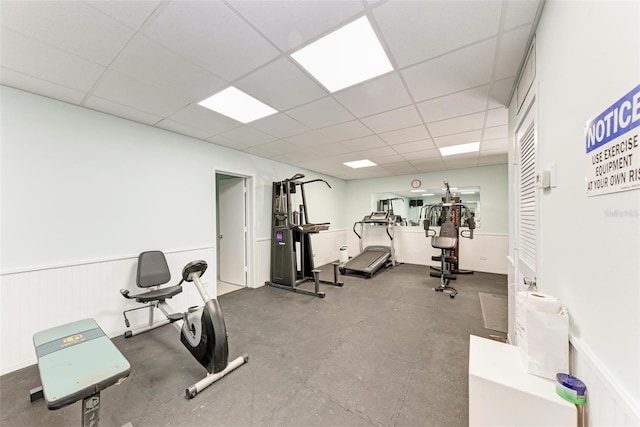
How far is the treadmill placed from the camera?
5.38 m

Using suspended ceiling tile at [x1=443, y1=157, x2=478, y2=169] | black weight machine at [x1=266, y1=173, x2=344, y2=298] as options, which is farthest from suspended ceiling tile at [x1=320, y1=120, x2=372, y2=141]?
suspended ceiling tile at [x1=443, y1=157, x2=478, y2=169]

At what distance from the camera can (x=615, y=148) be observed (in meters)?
0.73

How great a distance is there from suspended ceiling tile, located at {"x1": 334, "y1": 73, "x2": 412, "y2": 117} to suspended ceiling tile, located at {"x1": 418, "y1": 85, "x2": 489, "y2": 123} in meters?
0.29

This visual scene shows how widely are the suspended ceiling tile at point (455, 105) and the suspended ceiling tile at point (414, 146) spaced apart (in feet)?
Result: 3.01

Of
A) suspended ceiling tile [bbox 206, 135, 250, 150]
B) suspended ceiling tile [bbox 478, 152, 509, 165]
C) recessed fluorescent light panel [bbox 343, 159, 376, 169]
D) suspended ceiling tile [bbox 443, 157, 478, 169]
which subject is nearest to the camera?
suspended ceiling tile [bbox 206, 135, 250, 150]

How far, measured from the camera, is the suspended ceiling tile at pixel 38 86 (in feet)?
6.31

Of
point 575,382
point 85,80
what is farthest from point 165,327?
point 575,382

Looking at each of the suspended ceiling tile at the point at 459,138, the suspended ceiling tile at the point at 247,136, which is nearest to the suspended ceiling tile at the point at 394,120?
the suspended ceiling tile at the point at 459,138

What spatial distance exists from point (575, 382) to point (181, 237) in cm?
385

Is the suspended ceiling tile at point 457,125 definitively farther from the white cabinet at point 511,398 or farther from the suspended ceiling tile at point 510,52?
the white cabinet at point 511,398

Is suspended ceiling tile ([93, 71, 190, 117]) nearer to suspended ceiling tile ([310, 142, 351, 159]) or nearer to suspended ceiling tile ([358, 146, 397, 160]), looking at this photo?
suspended ceiling tile ([310, 142, 351, 159])

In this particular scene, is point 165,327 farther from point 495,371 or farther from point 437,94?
point 437,94

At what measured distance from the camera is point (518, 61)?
1.82 metres

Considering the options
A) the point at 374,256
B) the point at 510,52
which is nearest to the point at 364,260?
the point at 374,256
